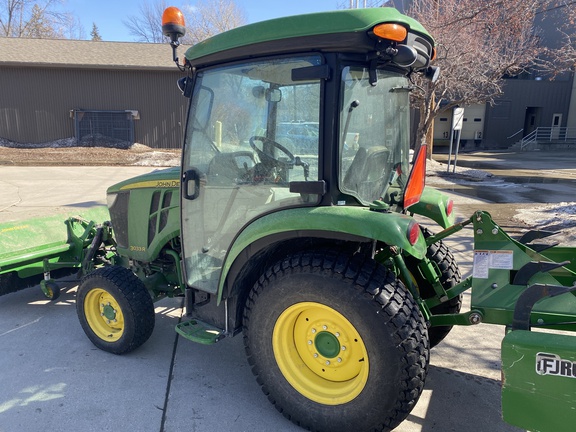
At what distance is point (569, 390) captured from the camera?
191cm

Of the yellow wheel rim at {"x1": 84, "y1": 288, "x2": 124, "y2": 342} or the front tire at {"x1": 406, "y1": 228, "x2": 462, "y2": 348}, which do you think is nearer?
the front tire at {"x1": 406, "y1": 228, "x2": 462, "y2": 348}

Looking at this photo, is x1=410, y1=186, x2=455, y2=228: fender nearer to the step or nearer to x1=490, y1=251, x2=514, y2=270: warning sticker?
x1=490, y1=251, x2=514, y2=270: warning sticker

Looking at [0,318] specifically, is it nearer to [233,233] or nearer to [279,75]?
[233,233]

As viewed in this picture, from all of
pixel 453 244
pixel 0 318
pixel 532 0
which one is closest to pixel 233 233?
pixel 0 318

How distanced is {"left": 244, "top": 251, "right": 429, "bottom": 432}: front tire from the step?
0.27 metres

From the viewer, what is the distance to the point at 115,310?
3287 millimetres

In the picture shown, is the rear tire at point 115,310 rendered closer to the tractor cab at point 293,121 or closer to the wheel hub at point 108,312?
the wheel hub at point 108,312

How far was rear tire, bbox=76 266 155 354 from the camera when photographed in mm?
3143

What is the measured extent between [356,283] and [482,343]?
202cm

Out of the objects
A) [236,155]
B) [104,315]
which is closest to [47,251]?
[104,315]

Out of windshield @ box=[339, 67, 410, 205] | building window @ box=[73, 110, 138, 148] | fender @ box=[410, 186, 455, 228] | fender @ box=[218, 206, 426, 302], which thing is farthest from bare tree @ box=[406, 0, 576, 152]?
building window @ box=[73, 110, 138, 148]

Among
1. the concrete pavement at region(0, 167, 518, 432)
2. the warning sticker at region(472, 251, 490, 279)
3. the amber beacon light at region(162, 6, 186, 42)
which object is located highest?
the amber beacon light at region(162, 6, 186, 42)

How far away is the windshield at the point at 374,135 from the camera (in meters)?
2.32

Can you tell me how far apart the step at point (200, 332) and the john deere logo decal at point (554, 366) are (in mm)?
1754
